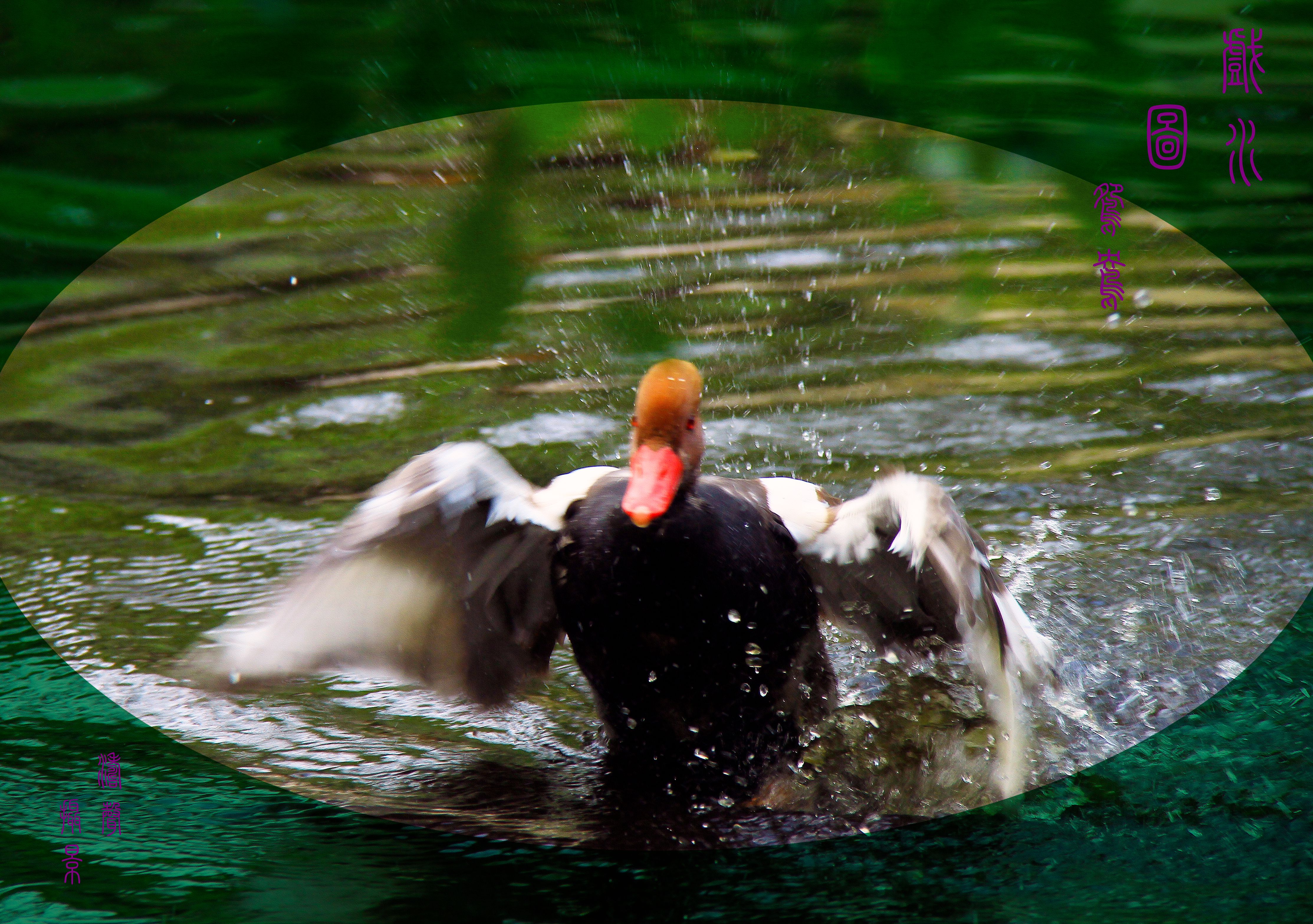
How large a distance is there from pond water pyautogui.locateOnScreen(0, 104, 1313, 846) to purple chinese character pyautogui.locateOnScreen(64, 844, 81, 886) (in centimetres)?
33

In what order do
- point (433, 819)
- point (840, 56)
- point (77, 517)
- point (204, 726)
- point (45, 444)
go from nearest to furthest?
point (840, 56) < point (433, 819) < point (204, 726) < point (77, 517) < point (45, 444)

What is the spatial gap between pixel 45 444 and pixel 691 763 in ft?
7.91

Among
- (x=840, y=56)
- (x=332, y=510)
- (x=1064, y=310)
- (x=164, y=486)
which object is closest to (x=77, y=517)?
(x=164, y=486)

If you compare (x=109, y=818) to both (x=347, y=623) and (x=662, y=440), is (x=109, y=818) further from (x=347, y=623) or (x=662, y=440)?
(x=662, y=440)

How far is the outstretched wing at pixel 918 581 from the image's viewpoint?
6.08 ft

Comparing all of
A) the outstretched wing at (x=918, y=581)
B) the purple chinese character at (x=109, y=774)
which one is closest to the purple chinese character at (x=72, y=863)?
the purple chinese character at (x=109, y=774)

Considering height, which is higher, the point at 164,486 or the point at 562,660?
the point at 164,486

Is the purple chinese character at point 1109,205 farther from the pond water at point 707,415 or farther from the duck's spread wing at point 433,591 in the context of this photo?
the duck's spread wing at point 433,591

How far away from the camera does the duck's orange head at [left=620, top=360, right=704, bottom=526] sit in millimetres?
1921

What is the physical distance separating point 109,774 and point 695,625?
1.06 metres

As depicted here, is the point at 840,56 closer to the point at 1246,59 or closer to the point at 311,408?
the point at 1246,59

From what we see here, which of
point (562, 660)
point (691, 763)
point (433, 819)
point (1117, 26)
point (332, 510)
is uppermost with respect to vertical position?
point (1117, 26)

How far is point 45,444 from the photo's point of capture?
336cm

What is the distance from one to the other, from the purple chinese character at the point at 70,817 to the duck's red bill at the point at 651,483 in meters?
1.02
